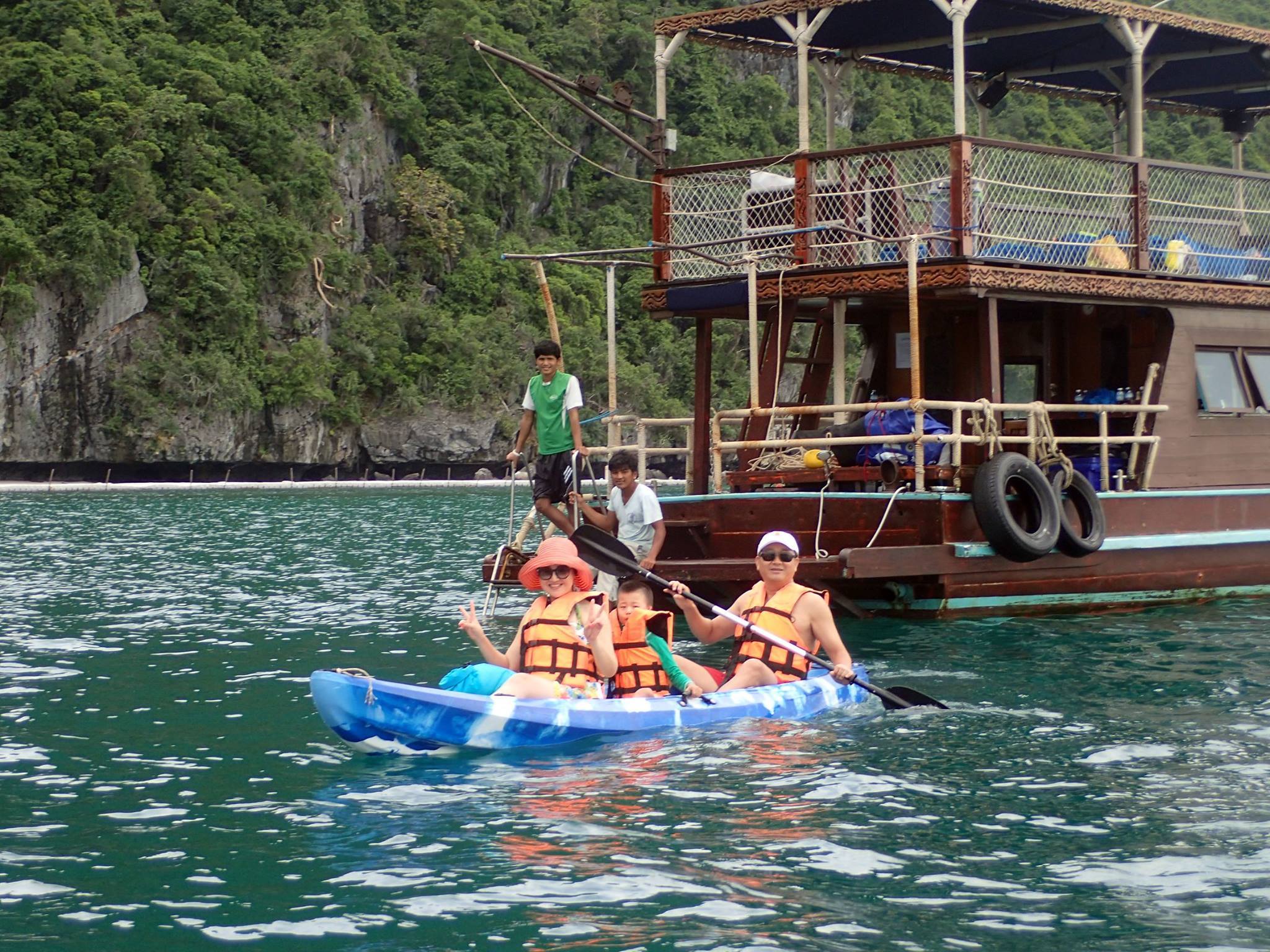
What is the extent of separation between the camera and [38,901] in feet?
20.5

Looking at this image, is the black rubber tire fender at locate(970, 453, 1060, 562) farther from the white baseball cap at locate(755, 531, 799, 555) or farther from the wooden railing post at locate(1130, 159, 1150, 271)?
the white baseball cap at locate(755, 531, 799, 555)

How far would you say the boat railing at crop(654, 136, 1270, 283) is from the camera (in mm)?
14180

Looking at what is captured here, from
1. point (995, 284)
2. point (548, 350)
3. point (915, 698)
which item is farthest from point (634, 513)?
point (995, 284)

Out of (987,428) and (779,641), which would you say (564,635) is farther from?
(987,428)

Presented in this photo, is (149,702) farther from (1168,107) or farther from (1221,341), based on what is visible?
(1168,107)

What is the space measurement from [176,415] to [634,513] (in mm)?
55186

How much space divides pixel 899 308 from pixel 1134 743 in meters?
7.81

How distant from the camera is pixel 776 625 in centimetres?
989

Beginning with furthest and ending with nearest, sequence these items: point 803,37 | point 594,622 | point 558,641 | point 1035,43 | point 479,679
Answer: point 1035,43 < point 803,37 < point 558,641 < point 594,622 < point 479,679

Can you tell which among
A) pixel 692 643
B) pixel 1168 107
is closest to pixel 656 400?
pixel 1168 107

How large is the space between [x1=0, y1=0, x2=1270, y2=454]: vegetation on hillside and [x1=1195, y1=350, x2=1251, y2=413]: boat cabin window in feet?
170

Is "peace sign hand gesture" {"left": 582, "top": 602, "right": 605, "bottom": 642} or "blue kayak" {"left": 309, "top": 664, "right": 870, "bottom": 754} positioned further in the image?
"peace sign hand gesture" {"left": 582, "top": 602, "right": 605, "bottom": 642}

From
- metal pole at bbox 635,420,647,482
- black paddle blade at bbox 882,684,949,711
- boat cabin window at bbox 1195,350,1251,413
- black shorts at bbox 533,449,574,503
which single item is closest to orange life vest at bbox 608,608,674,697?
black paddle blade at bbox 882,684,949,711

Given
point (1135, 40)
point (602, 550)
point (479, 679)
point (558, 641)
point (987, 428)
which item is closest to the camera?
point (479, 679)
